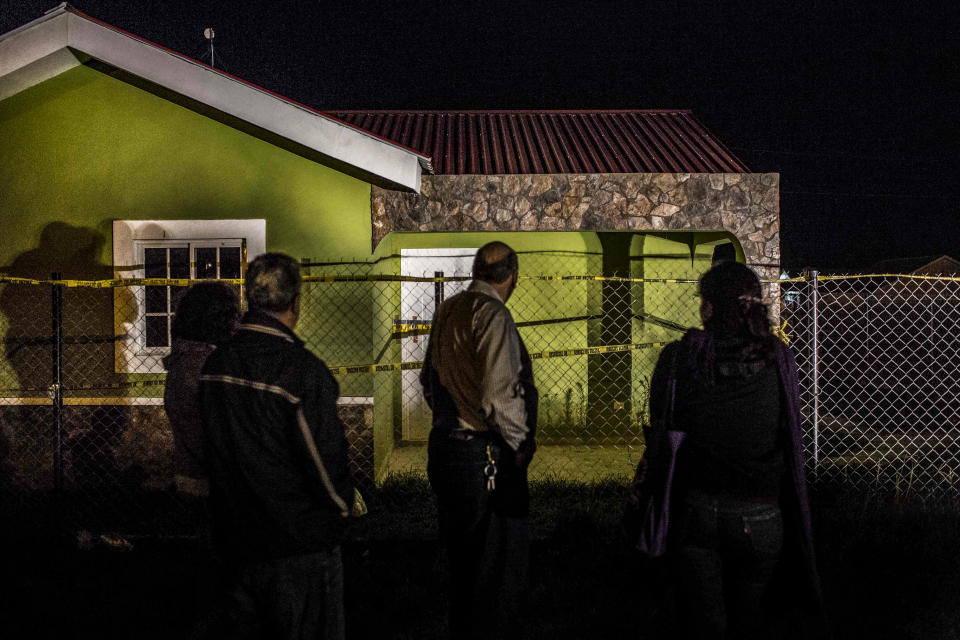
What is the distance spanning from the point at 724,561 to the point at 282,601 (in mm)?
1590

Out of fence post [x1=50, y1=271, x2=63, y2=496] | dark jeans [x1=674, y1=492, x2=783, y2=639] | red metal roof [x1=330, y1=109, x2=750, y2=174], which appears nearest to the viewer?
dark jeans [x1=674, y1=492, x2=783, y2=639]

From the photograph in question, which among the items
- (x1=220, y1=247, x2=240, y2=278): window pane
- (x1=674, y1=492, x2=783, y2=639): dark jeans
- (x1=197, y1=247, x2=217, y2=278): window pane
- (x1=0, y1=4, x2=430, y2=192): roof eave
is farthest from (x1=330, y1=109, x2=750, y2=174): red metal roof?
(x1=674, y1=492, x2=783, y2=639): dark jeans

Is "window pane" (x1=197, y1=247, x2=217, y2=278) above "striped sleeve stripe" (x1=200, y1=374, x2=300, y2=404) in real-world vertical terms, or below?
above

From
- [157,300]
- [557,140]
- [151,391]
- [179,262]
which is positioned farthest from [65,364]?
[557,140]

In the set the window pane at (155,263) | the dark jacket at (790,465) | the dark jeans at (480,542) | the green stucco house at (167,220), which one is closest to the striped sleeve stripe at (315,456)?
the dark jeans at (480,542)

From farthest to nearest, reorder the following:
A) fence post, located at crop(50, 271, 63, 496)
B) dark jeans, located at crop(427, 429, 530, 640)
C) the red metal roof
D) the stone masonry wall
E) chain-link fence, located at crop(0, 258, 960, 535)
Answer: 1. the red metal roof
2. the stone masonry wall
3. chain-link fence, located at crop(0, 258, 960, 535)
4. fence post, located at crop(50, 271, 63, 496)
5. dark jeans, located at crop(427, 429, 530, 640)

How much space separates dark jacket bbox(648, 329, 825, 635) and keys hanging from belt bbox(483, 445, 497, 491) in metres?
0.69

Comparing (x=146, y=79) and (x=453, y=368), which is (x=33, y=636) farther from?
(x=146, y=79)

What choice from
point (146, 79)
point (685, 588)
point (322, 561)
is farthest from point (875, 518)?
point (146, 79)

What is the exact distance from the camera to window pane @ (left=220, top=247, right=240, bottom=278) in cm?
661

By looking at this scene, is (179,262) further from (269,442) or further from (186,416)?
(269,442)

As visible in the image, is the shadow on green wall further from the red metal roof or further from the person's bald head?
the person's bald head

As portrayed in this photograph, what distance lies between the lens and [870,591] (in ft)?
13.4

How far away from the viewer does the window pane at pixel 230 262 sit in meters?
6.61
